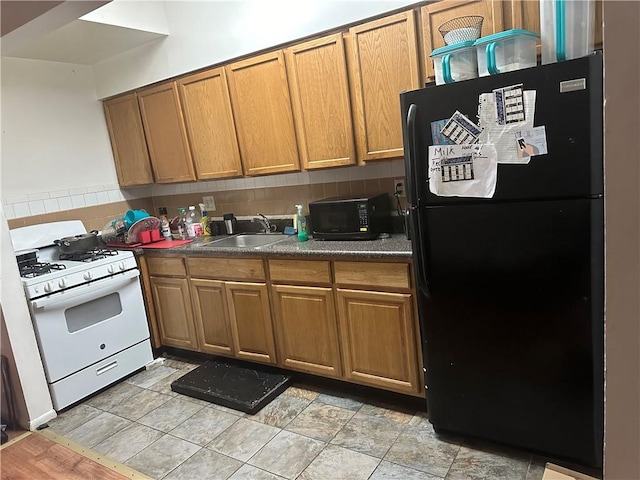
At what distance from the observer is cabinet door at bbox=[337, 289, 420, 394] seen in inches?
92.6

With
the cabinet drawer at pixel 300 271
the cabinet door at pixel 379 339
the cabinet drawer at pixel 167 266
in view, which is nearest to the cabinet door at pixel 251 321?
the cabinet drawer at pixel 300 271

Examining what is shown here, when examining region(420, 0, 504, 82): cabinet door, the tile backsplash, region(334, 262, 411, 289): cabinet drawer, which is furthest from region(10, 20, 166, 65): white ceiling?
region(334, 262, 411, 289): cabinet drawer

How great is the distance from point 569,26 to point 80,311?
10.2 ft

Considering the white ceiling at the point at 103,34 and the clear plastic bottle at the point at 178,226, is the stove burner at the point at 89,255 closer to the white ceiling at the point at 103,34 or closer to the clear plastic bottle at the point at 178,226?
the clear plastic bottle at the point at 178,226

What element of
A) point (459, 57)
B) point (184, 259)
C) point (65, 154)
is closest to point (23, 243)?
point (65, 154)

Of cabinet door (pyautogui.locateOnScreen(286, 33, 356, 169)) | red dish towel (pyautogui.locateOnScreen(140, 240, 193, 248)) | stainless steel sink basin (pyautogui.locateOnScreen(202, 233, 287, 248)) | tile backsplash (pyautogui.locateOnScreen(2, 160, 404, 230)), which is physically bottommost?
stainless steel sink basin (pyautogui.locateOnScreen(202, 233, 287, 248))

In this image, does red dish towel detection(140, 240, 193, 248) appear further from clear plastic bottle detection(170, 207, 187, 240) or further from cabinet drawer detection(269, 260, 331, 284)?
cabinet drawer detection(269, 260, 331, 284)

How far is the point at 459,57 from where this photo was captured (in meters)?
1.95

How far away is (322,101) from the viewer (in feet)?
8.80

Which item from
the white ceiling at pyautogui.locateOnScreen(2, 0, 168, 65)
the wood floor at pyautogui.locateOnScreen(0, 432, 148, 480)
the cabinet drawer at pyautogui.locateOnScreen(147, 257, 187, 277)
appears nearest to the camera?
the wood floor at pyautogui.locateOnScreen(0, 432, 148, 480)

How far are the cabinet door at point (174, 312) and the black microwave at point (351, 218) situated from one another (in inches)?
45.2

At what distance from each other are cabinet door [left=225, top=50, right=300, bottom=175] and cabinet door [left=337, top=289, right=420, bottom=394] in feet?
A: 3.35

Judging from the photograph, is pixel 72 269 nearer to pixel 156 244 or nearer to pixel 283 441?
pixel 156 244

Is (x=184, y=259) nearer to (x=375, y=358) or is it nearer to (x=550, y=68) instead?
(x=375, y=358)
